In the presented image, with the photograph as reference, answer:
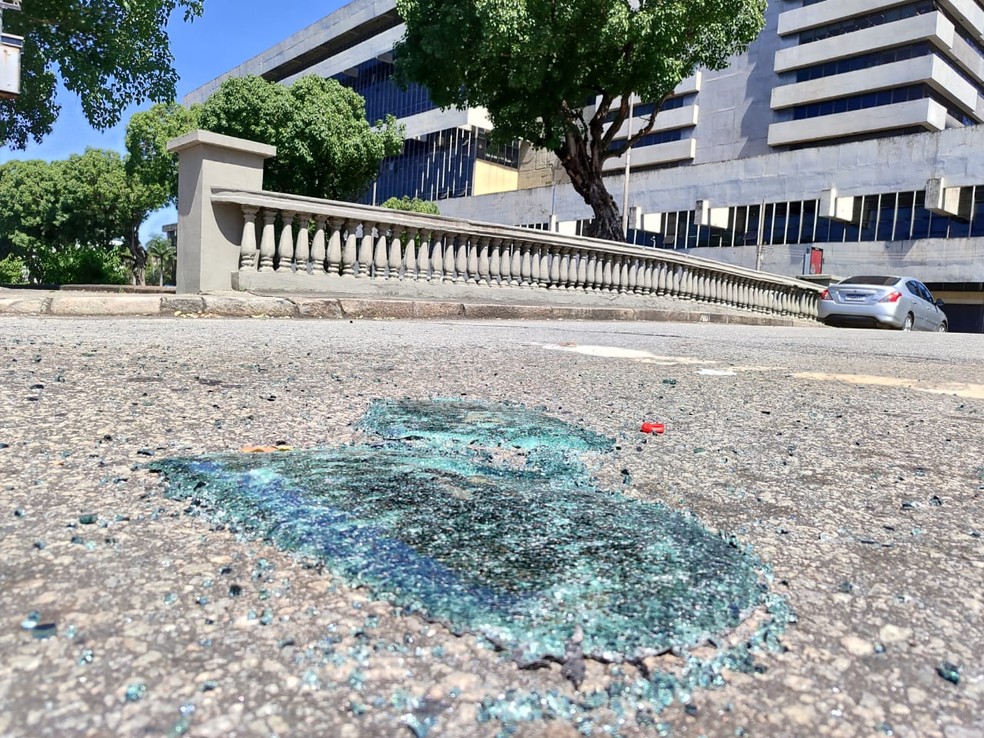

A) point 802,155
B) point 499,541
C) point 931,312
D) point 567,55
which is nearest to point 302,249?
point 499,541

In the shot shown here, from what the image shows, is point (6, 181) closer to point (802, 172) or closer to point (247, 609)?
point (802, 172)

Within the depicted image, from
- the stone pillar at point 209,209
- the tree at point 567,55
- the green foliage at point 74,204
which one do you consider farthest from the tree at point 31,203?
the stone pillar at point 209,209

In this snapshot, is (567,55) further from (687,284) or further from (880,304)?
(880,304)

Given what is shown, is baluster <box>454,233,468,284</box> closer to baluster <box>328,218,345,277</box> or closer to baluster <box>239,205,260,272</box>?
baluster <box>328,218,345,277</box>

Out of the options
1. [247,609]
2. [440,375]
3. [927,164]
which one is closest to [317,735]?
[247,609]

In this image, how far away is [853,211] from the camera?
35125 mm

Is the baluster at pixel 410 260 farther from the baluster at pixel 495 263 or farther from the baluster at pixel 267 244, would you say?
the baluster at pixel 267 244

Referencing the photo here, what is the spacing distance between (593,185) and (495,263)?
7.28 m

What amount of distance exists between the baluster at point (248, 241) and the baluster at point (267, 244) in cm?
12

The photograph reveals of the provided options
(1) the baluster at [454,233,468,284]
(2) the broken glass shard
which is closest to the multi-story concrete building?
(1) the baluster at [454,233,468,284]

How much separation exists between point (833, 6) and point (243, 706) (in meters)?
49.7

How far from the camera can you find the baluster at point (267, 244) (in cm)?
893

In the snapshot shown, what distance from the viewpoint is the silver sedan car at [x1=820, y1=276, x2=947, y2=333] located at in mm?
15172

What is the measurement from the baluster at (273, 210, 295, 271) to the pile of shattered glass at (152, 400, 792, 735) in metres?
7.11
